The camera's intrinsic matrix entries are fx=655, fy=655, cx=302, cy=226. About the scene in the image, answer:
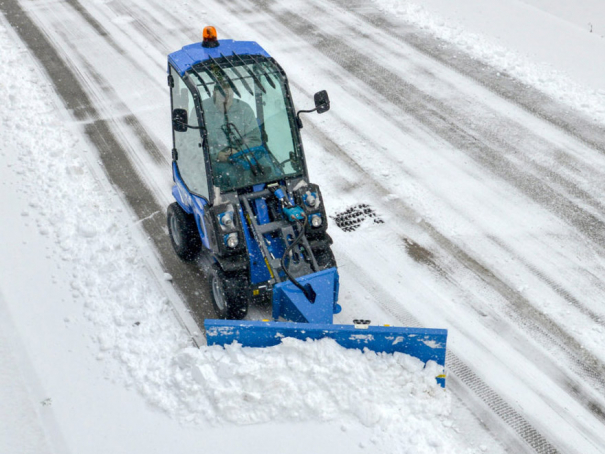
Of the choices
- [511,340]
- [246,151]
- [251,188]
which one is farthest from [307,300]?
[511,340]

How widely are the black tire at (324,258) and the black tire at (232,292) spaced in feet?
2.18

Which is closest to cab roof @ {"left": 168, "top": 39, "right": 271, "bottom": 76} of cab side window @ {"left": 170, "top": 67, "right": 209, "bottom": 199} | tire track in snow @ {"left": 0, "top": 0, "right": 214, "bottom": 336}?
cab side window @ {"left": 170, "top": 67, "right": 209, "bottom": 199}

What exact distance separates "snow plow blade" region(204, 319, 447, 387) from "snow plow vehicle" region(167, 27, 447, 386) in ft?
0.57

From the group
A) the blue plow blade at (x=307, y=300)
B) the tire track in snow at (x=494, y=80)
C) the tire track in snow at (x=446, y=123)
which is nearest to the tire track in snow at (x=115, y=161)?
the blue plow blade at (x=307, y=300)

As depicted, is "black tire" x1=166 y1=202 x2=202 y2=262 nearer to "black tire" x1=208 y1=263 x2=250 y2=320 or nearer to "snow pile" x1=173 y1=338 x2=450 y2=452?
"black tire" x1=208 y1=263 x2=250 y2=320

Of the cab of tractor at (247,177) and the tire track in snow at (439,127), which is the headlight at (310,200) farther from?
the tire track in snow at (439,127)

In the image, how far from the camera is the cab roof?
5.96 meters

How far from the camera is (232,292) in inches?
225

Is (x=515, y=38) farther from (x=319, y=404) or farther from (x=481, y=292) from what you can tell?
(x=319, y=404)

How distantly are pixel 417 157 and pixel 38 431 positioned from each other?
5588 millimetres

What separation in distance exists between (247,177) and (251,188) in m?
0.12

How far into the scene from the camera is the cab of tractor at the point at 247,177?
570cm

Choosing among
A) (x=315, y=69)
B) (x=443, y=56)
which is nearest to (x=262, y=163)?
(x=315, y=69)

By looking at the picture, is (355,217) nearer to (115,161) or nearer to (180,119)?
(180,119)
